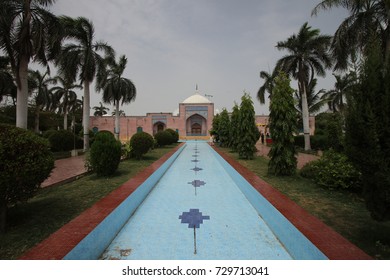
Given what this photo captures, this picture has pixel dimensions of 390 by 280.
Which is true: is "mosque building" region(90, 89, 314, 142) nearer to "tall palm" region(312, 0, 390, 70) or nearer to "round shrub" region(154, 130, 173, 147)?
"round shrub" region(154, 130, 173, 147)

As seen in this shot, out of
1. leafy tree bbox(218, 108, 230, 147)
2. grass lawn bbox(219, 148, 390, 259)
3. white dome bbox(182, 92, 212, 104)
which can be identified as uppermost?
white dome bbox(182, 92, 212, 104)

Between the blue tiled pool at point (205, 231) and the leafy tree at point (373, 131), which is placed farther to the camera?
the blue tiled pool at point (205, 231)

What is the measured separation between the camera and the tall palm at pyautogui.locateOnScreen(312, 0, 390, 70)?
9125 millimetres

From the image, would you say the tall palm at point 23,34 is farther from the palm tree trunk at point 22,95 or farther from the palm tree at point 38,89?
the palm tree at point 38,89

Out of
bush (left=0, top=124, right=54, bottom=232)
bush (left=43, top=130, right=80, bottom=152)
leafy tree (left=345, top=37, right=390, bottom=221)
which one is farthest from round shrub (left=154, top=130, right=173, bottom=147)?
leafy tree (left=345, top=37, right=390, bottom=221)

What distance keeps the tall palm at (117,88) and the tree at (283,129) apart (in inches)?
699

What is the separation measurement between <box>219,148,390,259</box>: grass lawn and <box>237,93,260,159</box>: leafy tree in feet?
17.0

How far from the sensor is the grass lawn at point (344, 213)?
8.31 ft

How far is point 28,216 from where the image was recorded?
3.39 meters

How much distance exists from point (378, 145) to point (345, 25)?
11618 millimetres

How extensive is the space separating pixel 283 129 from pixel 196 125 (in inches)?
1511

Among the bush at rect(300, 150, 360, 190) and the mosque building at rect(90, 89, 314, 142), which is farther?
the mosque building at rect(90, 89, 314, 142)

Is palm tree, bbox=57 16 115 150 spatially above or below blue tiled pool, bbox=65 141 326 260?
above

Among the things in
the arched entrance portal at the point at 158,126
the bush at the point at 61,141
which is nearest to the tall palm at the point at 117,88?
the bush at the point at 61,141
